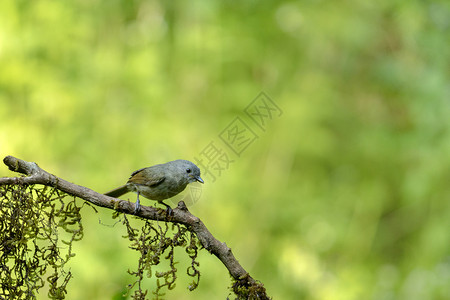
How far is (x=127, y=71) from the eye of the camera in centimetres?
532

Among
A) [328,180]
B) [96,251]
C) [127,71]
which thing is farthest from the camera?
[328,180]

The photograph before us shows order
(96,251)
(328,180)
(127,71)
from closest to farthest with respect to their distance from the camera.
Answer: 1. (96,251)
2. (127,71)
3. (328,180)

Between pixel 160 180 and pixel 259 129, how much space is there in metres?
3.01

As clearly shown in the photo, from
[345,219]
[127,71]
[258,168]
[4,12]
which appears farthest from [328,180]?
[4,12]

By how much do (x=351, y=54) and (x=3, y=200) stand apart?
5571 mm

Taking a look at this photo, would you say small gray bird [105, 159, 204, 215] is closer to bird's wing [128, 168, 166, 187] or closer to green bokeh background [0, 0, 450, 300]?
bird's wing [128, 168, 166, 187]

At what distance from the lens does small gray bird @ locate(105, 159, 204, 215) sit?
3.00 meters

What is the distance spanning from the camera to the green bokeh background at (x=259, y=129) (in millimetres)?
4934

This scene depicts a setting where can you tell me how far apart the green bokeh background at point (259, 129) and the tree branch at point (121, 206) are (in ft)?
8.58

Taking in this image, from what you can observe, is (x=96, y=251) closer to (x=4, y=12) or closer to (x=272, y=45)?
(x=4, y=12)

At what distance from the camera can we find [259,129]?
5.95 metres

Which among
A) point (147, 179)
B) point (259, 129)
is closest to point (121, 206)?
point (147, 179)

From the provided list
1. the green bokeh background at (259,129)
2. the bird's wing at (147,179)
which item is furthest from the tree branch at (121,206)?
the green bokeh background at (259,129)

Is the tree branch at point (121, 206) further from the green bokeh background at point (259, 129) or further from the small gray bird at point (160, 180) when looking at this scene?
the green bokeh background at point (259, 129)
